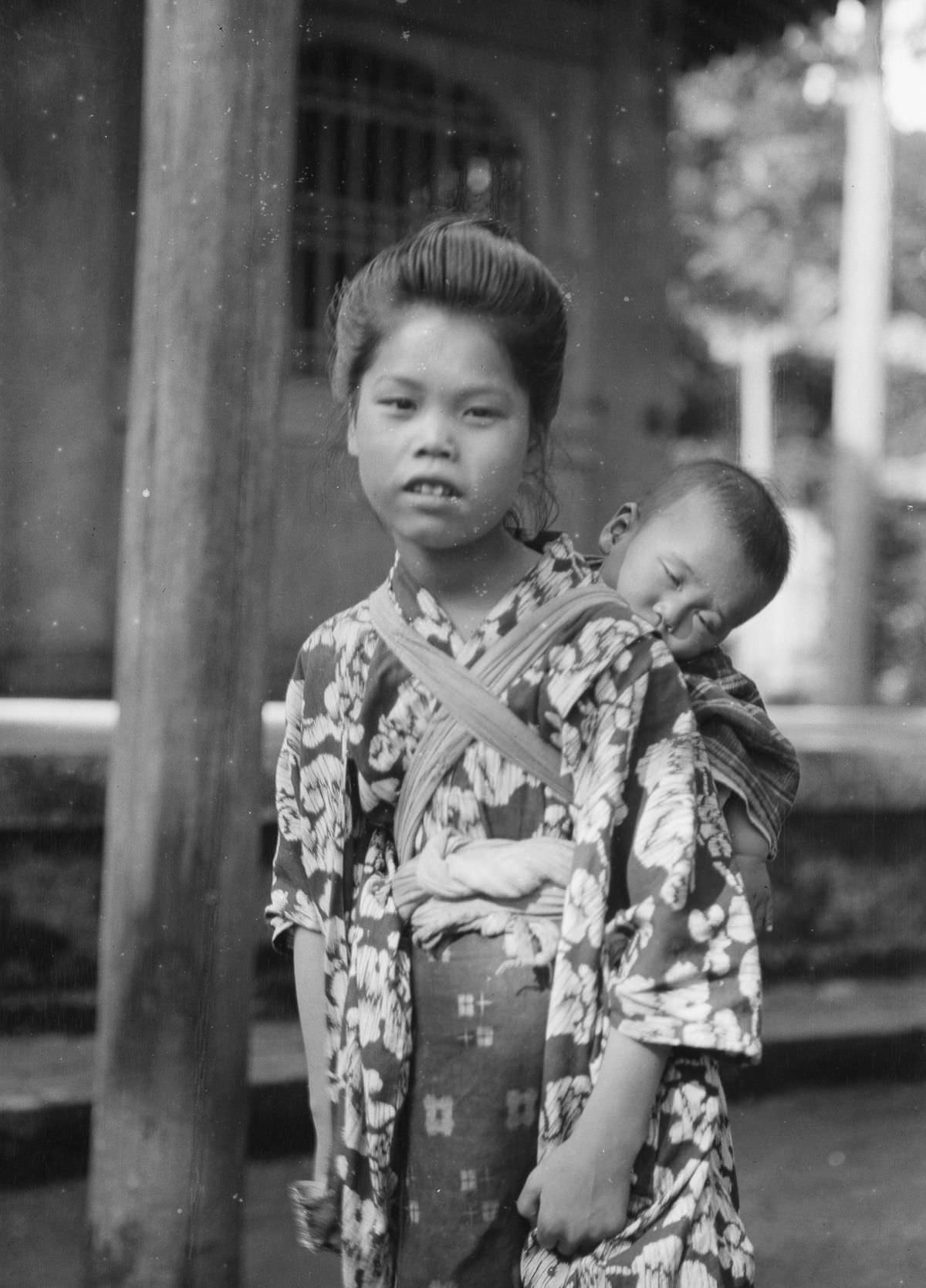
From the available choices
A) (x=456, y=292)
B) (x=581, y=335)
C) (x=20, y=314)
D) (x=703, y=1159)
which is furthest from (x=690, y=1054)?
(x=581, y=335)

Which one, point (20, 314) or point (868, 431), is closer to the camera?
point (20, 314)

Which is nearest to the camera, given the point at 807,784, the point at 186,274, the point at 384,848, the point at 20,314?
the point at 384,848

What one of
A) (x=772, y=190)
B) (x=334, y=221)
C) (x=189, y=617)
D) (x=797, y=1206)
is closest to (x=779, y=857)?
(x=797, y=1206)

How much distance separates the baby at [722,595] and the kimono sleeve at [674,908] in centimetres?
12

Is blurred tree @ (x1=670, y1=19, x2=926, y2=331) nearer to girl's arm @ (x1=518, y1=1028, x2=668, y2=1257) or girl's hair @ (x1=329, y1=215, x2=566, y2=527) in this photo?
girl's hair @ (x1=329, y1=215, x2=566, y2=527)

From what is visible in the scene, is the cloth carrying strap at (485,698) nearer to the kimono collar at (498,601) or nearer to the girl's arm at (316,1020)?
the kimono collar at (498,601)

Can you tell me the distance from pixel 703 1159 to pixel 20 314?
243cm

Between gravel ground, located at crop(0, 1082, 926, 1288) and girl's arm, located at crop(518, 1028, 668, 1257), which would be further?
gravel ground, located at crop(0, 1082, 926, 1288)

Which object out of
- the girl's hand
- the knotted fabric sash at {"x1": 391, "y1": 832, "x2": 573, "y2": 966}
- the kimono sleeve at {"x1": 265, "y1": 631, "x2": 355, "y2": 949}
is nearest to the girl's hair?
the kimono sleeve at {"x1": 265, "y1": 631, "x2": 355, "y2": 949}

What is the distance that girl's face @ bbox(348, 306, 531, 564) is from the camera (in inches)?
55.7

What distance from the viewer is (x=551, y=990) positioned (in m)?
1.39

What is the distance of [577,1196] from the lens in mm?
1333

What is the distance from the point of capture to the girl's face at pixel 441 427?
1.42 metres

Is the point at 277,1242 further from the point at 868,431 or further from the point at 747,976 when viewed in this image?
the point at 868,431
